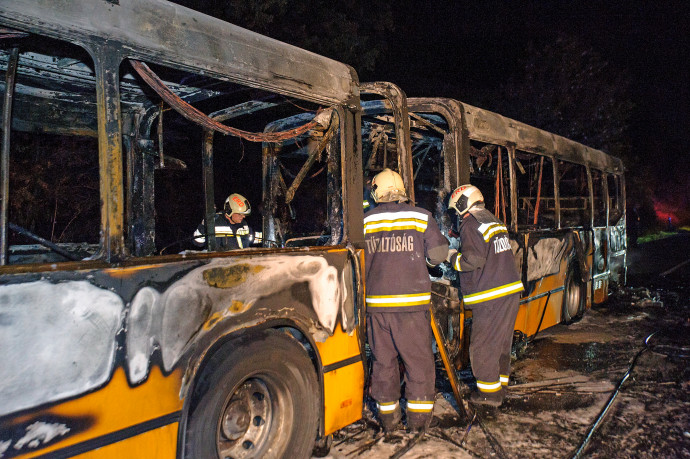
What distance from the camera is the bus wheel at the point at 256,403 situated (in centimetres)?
248

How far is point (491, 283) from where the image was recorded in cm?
436

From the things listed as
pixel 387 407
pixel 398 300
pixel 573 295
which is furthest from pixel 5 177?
pixel 573 295

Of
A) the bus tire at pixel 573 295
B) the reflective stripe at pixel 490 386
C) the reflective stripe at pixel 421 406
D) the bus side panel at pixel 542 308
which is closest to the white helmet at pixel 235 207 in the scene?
the reflective stripe at pixel 421 406

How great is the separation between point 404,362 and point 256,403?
1.32 meters

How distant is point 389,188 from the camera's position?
3.89 metres

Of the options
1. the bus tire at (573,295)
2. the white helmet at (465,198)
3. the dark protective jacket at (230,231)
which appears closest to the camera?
the white helmet at (465,198)

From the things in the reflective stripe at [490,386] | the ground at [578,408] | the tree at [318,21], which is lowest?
the ground at [578,408]

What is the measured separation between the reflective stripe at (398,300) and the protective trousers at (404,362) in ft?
0.26

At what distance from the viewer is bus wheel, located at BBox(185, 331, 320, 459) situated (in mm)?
2480

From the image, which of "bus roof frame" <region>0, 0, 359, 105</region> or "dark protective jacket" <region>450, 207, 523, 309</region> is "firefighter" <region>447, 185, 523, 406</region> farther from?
"bus roof frame" <region>0, 0, 359, 105</region>

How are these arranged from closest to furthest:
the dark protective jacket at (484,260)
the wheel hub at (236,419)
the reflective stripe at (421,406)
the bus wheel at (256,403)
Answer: the bus wheel at (256,403) < the wheel hub at (236,419) < the reflective stripe at (421,406) < the dark protective jacket at (484,260)

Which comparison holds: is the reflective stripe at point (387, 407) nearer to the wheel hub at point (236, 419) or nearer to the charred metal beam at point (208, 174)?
the wheel hub at point (236, 419)

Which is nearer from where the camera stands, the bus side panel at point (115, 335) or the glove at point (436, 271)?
the bus side panel at point (115, 335)

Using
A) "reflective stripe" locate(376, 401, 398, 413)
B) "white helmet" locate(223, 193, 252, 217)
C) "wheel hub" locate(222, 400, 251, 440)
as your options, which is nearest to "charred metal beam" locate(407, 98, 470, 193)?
"reflective stripe" locate(376, 401, 398, 413)
